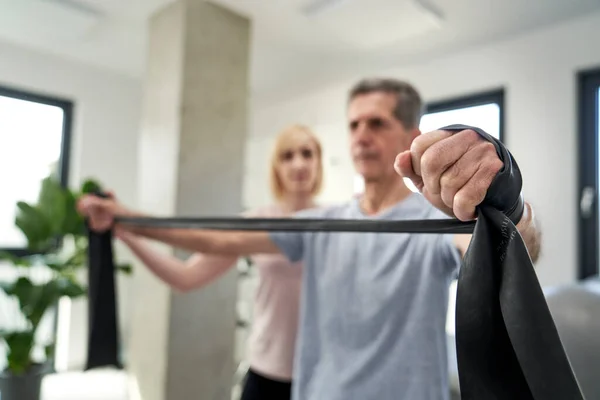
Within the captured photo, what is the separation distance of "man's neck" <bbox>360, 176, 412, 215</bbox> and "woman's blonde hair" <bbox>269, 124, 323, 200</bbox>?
30.8 inches

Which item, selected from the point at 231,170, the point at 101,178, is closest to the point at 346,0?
the point at 231,170

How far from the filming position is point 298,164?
5.38ft

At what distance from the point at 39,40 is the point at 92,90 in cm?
57

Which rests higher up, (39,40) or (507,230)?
(39,40)

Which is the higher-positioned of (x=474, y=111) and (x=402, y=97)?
(x=474, y=111)

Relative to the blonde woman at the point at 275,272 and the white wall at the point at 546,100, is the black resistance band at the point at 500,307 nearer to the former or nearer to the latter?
the blonde woman at the point at 275,272

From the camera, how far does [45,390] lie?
2.82m

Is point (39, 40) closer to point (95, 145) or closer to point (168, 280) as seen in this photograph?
point (95, 145)

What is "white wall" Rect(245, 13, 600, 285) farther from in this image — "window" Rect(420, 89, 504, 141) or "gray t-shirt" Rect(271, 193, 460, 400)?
"gray t-shirt" Rect(271, 193, 460, 400)

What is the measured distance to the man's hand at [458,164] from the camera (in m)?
0.42

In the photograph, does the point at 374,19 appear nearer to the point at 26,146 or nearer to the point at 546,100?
the point at 546,100

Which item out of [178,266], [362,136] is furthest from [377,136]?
[178,266]

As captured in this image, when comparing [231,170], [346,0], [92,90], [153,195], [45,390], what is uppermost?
[346,0]

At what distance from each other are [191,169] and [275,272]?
1.16 meters
